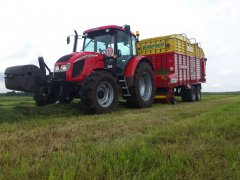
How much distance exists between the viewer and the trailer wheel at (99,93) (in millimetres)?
7469

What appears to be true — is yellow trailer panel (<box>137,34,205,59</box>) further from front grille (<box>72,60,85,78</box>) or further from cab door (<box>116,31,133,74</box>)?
front grille (<box>72,60,85,78</box>)

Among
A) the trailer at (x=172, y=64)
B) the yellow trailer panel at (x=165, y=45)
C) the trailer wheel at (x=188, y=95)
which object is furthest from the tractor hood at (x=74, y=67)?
the trailer wheel at (x=188, y=95)

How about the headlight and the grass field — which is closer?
the grass field

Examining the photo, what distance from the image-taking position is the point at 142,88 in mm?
10414

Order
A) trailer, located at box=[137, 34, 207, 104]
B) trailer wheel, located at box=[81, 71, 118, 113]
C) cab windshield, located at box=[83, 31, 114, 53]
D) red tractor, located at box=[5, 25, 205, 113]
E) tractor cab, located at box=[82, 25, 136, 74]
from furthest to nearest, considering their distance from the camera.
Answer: trailer, located at box=[137, 34, 207, 104]
cab windshield, located at box=[83, 31, 114, 53]
tractor cab, located at box=[82, 25, 136, 74]
red tractor, located at box=[5, 25, 205, 113]
trailer wheel, located at box=[81, 71, 118, 113]

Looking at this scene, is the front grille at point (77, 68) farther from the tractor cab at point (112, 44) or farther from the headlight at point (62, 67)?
the tractor cab at point (112, 44)

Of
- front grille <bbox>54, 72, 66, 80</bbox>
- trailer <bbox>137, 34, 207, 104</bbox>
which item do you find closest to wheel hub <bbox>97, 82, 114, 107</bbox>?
front grille <bbox>54, 72, 66, 80</bbox>

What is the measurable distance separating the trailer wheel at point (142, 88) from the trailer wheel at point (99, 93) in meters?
1.19

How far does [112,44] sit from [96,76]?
1.85 meters

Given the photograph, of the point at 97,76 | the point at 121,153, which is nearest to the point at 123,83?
the point at 97,76

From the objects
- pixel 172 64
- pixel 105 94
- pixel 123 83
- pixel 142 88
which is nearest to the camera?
pixel 105 94

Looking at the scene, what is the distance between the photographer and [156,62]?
41.3 feet

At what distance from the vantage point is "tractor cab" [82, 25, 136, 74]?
29.6 ft

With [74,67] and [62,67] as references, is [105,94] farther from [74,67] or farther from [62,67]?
[62,67]
